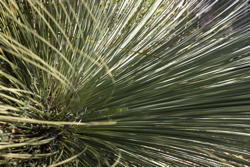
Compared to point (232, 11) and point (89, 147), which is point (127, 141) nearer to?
point (89, 147)

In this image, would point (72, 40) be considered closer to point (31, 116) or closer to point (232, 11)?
point (31, 116)

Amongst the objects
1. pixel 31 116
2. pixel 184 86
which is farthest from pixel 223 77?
pixel 31 116

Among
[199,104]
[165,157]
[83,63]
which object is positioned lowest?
[165,157]

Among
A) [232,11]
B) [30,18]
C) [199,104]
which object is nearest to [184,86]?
[199,104]

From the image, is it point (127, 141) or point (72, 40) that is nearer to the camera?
point (127, 141)

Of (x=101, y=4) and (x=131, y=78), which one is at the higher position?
(x=101, y=4)

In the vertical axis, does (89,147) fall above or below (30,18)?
below
